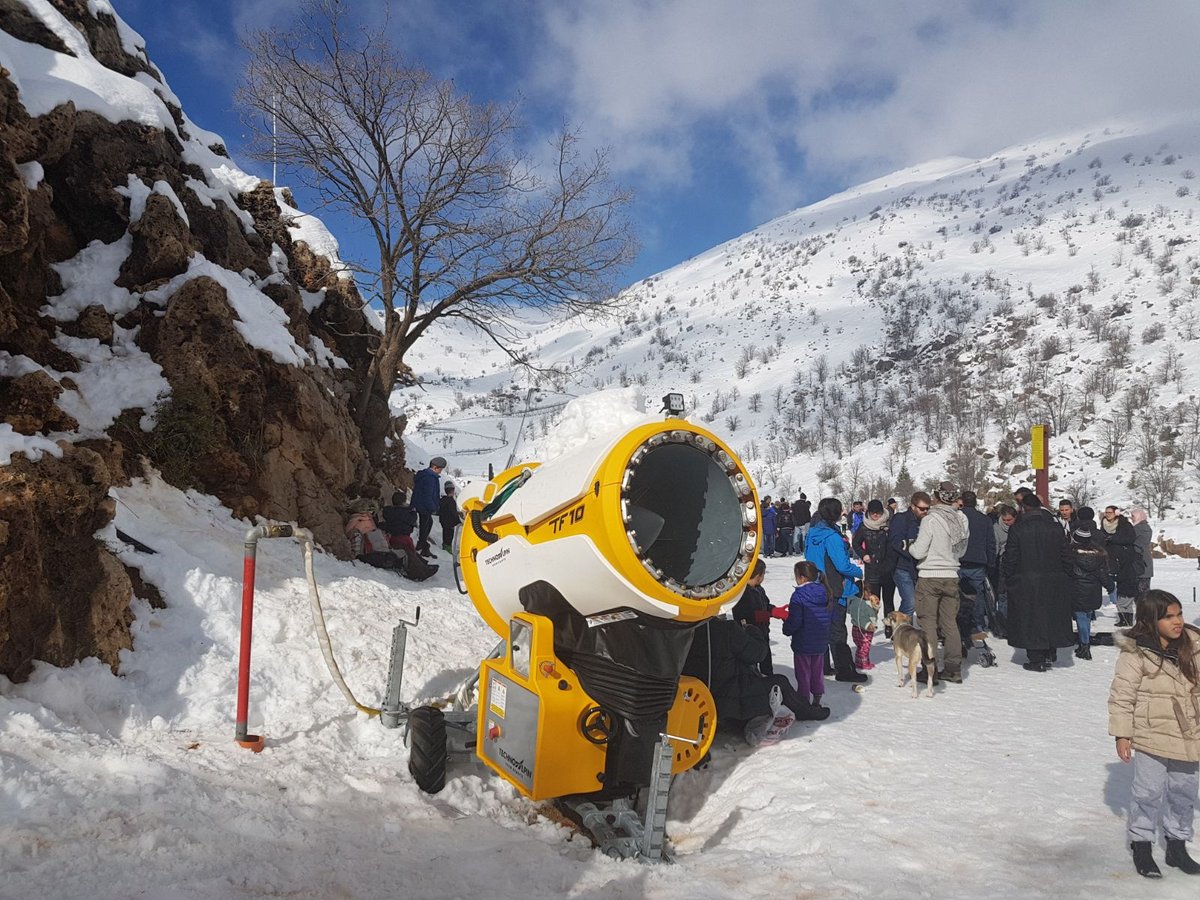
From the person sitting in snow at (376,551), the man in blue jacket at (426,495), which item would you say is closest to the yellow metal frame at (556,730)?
the person sitting in snow at (376,551)

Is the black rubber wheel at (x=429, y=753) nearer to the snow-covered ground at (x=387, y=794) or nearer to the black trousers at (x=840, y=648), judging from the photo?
the snow-covered ground at (x=387, y=794)

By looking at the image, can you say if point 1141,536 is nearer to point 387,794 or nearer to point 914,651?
point 914,651

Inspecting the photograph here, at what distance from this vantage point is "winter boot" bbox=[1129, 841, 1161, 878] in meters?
3.85

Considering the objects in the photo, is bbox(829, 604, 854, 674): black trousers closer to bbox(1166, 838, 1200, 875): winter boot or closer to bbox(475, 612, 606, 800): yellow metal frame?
bbox(1166, 838, 1200, 875): winter boot

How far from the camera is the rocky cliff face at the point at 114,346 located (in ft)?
16.3

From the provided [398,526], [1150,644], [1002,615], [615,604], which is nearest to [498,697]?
[615,604]

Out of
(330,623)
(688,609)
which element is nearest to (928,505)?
(688,609)

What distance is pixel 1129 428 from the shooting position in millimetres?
41969

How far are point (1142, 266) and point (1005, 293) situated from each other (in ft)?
35.5

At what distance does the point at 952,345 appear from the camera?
218 ft

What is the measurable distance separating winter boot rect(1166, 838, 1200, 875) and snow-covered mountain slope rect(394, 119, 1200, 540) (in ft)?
36.6

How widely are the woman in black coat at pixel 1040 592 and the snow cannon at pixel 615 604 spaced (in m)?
5.68

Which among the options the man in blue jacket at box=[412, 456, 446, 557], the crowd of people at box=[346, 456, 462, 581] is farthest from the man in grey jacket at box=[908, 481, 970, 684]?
the man in blue jacket at box=[412, 456, 446, 557]

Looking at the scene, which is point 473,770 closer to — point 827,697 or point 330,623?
point 330,623
